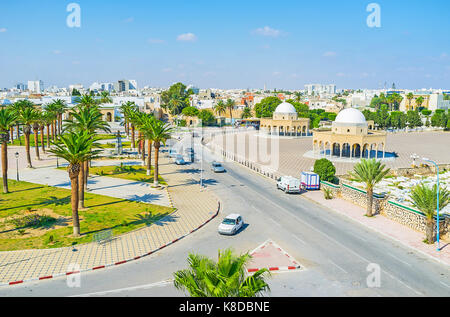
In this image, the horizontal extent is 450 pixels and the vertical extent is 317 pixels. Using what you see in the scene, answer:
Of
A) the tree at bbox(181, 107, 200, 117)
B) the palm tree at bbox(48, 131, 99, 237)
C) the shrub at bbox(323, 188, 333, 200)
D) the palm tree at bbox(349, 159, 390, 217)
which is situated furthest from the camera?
the tree at bbox(181, 107, 200, 117)

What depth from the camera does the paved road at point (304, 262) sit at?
19.3m

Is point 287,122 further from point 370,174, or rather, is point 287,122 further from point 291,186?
point 370,174

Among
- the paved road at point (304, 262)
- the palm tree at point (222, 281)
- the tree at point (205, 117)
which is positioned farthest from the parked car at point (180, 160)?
the tree at point (205, 117)

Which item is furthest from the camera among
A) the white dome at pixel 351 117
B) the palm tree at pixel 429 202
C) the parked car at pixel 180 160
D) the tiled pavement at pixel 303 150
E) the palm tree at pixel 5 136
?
the white dome at pixel 351 117

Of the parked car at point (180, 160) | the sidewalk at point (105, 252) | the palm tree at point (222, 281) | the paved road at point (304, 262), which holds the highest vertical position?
the palm tree at point (222, 281)

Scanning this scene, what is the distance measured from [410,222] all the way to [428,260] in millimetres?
6229

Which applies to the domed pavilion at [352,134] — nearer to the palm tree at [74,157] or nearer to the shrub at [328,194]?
the shrub at [328,194]

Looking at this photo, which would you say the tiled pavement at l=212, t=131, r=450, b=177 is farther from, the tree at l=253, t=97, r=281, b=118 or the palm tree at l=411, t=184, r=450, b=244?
the tree at l=253, t=97, r=281, b=118

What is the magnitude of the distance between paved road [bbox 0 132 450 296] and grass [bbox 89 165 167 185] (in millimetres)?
14757

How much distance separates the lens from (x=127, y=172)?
49375mm

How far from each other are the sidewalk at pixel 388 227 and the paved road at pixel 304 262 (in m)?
0.82

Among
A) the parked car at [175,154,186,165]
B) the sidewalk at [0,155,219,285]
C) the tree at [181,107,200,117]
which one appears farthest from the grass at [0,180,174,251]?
the tree at [181,107,200,117]

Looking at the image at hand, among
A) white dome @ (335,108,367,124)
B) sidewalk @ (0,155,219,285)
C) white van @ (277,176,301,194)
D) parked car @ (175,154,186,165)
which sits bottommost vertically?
sidewalk @ (0,155,219,285)

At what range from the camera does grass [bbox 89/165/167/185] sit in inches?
A: 1807
